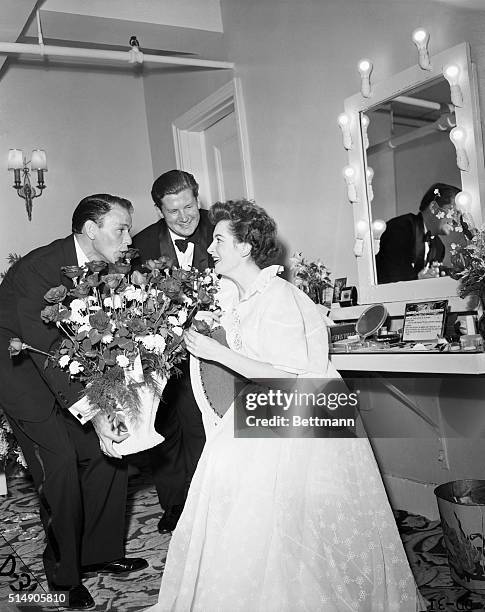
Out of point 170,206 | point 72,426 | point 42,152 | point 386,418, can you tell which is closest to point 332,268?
point 386,418

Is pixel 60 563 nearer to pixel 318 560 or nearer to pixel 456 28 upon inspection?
pixel 318 560

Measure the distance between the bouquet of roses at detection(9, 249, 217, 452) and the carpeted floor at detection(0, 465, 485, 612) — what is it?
29.8 inches

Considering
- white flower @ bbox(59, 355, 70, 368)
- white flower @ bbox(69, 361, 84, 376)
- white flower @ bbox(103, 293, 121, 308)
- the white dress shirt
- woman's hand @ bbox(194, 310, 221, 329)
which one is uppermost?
the white dress shirt

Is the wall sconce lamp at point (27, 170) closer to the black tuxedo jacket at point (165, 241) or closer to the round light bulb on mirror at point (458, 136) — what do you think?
the black tuxedo jacket at point (165, 241)

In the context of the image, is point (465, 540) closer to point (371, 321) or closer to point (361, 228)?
point (371, 321)

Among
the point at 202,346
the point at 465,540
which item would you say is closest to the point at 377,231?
the point at 465,540

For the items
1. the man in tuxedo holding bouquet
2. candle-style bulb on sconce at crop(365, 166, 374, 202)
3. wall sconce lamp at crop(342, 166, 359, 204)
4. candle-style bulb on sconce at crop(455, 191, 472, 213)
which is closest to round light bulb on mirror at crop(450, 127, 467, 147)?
candle-style bulb on sconce at crop(455, 191, 472, 213)

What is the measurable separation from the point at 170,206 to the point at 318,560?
173 cm

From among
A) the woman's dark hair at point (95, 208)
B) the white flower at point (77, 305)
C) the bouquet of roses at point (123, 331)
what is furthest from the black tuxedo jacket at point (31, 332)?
the white flower at point (77, 305)

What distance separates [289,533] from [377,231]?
1959mm

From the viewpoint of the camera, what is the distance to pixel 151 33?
453 cm

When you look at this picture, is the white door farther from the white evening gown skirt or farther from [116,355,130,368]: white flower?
the white evening gown skirt

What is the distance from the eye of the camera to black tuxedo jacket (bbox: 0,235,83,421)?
8.02 ft

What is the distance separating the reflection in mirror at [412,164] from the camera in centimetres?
311
